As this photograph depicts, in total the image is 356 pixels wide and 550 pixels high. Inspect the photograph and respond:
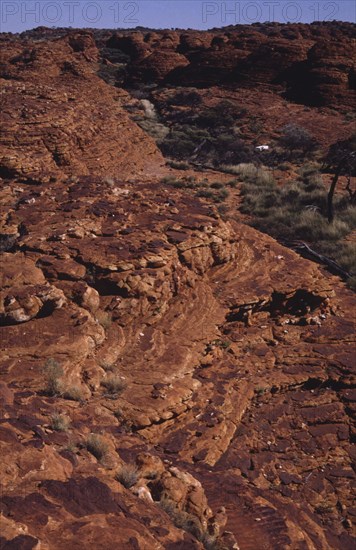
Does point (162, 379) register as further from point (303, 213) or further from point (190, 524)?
point (303, 213)

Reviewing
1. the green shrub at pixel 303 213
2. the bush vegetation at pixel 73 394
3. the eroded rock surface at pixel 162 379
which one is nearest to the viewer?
the eroded rock surface at pixel 162 379

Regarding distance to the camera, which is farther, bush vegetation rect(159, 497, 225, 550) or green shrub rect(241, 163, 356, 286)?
green shrub rect(241, 163, 356, 286)

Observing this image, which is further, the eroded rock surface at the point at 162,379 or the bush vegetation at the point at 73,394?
the bush vegetation at the point at 73,394

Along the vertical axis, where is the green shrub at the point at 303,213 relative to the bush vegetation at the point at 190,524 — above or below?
above

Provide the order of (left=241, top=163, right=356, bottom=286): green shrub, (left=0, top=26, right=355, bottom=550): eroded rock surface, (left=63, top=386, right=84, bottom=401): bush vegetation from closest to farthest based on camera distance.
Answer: (left=0, top=26, right=355, bottom=550): eroded rock surface < (left=63, top=386, right=84, bottom=401): bush vegetation < (left=241, top=163, right=356, bottom=286): green shrub

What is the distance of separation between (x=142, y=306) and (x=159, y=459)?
3.07 meters

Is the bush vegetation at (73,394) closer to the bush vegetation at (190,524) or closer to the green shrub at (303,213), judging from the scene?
the bush vegetation at (190,524)

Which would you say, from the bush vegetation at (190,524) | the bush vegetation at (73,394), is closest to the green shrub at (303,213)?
the bush vegetation at (73,394)

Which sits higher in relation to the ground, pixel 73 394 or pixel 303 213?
pixel 303 213

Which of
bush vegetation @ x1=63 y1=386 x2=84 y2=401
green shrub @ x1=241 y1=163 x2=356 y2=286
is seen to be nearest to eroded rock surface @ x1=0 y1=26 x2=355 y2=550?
bush vegetation @ x1=63 y1=386 x2=84 y2=401

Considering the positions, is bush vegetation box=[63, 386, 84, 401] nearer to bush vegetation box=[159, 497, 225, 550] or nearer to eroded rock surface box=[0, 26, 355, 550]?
eroded rock surface box=[0, 26, 355, 550]

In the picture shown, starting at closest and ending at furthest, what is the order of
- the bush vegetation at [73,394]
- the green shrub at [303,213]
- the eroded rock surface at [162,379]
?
1. the eroded rock surface at [162,379]
2. the bush vegetation at [73,394]
3. the green shrub at [303,213]

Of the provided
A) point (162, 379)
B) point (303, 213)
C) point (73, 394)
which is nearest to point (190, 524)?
point (73, 394)

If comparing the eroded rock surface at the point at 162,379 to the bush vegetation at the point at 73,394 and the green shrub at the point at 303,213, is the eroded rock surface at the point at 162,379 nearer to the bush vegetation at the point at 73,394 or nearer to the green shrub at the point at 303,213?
the bush vegetation at the point at 73,394
